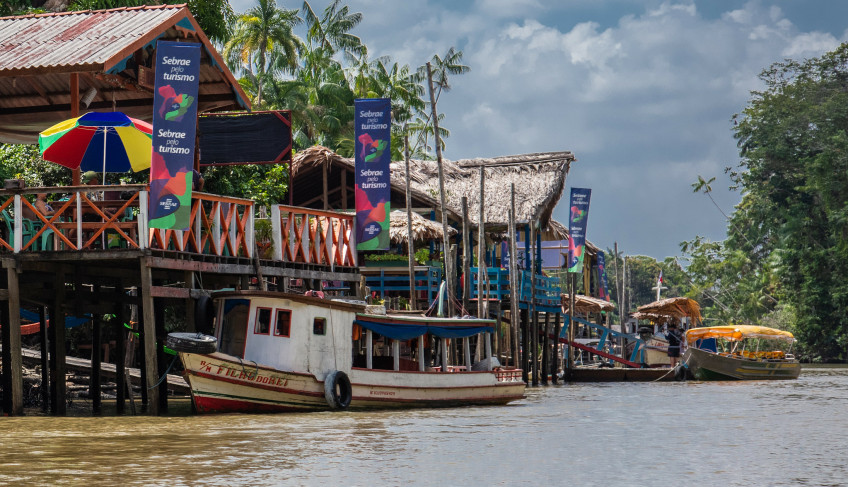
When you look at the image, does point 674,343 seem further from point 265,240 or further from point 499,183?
point 265,240

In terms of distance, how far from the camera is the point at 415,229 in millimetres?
28047

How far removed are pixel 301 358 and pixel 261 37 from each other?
30.2 metres

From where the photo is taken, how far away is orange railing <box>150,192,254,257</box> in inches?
640

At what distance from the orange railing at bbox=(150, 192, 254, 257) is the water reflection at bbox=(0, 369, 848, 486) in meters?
2.55

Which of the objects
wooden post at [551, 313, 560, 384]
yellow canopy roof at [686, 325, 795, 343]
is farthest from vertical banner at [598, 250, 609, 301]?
wooden post at [551, 313, 560, 384]

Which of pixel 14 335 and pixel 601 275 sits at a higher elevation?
pixel 601 275

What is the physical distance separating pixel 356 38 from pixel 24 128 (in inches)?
1279

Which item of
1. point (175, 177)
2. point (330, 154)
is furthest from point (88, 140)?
point (330, 154)

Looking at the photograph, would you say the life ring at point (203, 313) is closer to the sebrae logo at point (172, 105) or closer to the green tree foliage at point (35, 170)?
the sebrae logo at point (172, 105)

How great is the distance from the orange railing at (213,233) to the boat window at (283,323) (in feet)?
4.36

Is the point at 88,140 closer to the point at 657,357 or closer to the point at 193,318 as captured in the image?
the point at 193,318

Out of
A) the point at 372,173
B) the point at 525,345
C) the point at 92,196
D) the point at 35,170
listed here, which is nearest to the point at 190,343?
the point at 92,196

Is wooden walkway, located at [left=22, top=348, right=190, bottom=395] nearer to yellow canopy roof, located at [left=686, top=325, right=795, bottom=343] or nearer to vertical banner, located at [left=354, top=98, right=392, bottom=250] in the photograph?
vertical banner, located at [left=354, top=98, right=392, bottom=250]

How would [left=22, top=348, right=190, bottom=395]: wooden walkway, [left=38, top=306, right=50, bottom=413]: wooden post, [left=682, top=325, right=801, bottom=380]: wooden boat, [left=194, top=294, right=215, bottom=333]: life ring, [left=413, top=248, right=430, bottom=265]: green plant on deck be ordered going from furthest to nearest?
[left=682, top=325, right=801, bottom=380]: wooden boat → [left=413, top=248, right=430, bottom=265]: green plant on deck → [left=22, top=348, right=190, bottom=395]: wooden walkway → [left=38, top=306, right=50, bottom=413]: wooden post → [left=194, top=294, right=215, bottom=333]: life ring
